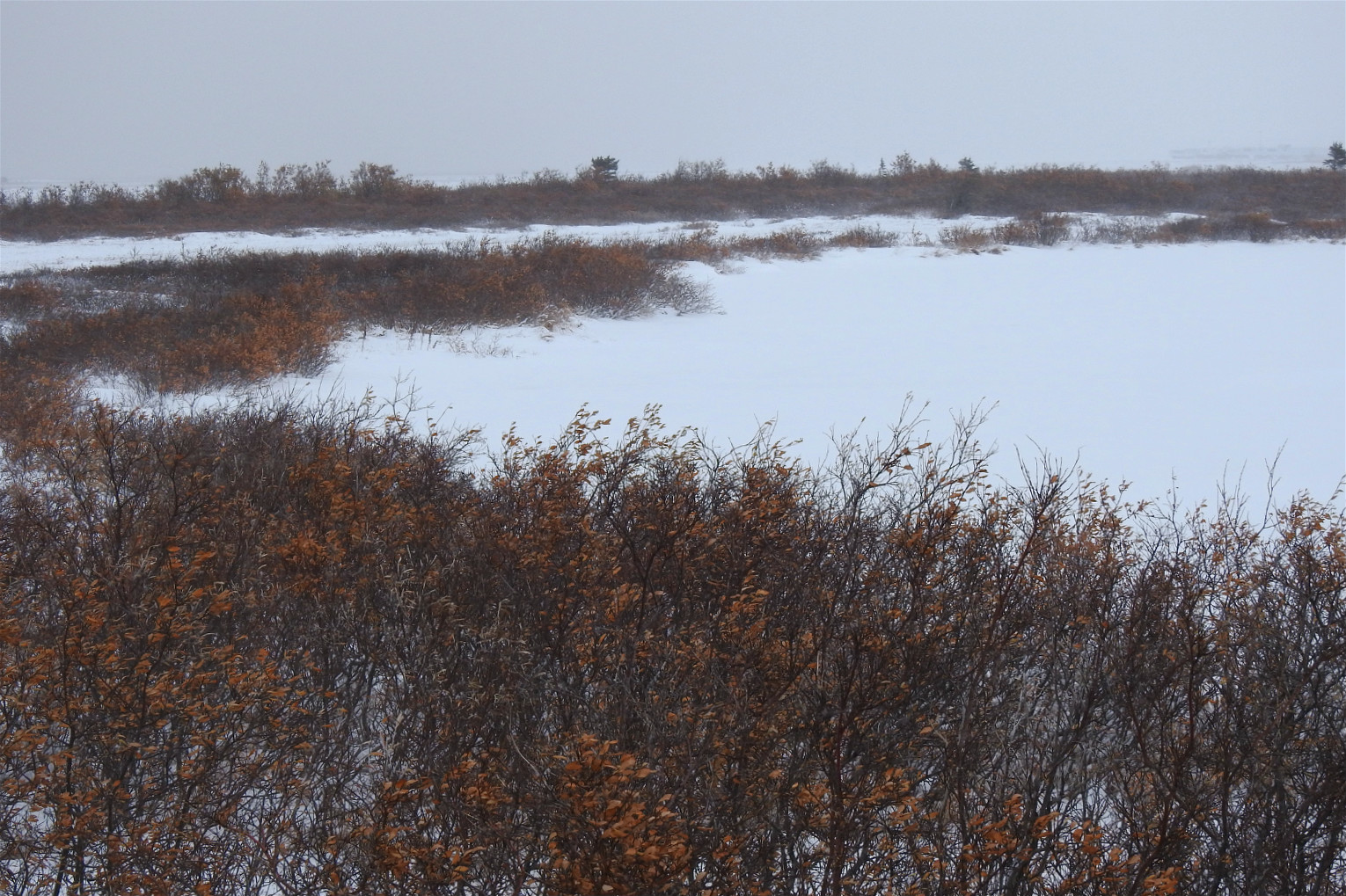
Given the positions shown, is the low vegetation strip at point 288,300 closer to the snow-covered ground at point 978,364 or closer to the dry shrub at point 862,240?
the snow-covered ground at point 978,364

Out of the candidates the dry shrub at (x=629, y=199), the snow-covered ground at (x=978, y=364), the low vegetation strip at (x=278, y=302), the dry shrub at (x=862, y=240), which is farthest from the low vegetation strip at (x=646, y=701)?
the dry shrub at (x=629, y=199)

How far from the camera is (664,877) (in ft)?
6.43

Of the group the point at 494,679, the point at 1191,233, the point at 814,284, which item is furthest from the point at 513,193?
the point at 494,679

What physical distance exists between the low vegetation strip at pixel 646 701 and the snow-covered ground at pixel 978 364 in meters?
3.18

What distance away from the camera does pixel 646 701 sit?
2.79 m

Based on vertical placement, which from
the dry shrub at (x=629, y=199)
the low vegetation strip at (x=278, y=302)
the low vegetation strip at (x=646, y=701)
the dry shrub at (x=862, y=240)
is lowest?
the low vegetation strip at (x=646, y=701)

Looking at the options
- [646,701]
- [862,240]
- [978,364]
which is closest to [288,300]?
[978,364]

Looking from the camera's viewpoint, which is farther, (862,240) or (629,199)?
(629,199)

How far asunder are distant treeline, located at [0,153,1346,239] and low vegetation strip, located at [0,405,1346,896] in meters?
19.8

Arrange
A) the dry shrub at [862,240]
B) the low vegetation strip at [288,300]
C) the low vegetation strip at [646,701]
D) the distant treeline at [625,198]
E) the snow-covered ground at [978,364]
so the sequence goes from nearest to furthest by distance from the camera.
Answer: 1. the low vegetation strip at [646,701]
2. the snow-covered ground at [978,364]
3. the low vegetation strip at [288,300]
4. the dry shrub at [862,240]
5. the distant treeline at [625,198]

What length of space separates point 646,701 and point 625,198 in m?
26.7

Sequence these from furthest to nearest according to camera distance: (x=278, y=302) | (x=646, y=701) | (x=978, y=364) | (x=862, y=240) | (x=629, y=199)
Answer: (x=629, y=199), (x=862, y=240), (x=278, y=302), (x=978, y=364), (x=646, y=701)

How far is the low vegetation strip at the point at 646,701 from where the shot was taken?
230 cm

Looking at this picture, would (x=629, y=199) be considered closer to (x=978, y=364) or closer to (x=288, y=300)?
(x=288, y=300)
